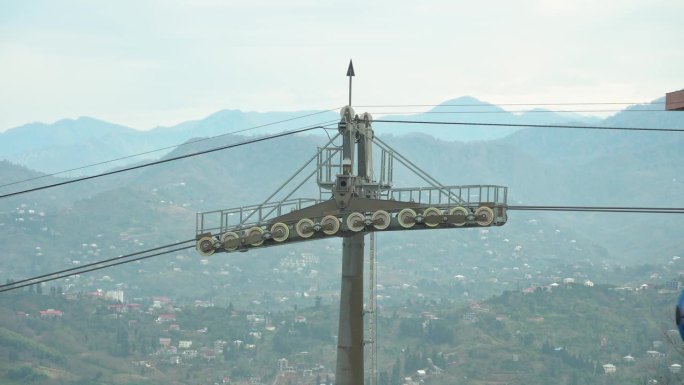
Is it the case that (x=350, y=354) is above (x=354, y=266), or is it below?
below

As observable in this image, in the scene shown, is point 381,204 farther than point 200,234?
No

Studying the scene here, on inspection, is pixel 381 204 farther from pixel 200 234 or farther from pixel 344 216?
pixel 200 234

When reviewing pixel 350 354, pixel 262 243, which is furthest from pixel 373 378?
pixel 262 243

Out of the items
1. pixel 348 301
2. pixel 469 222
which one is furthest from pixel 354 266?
pixel 469 222

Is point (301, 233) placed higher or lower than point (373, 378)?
higher

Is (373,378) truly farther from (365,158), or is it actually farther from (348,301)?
(365,158)

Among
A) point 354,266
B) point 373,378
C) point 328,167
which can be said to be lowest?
point 373,378
